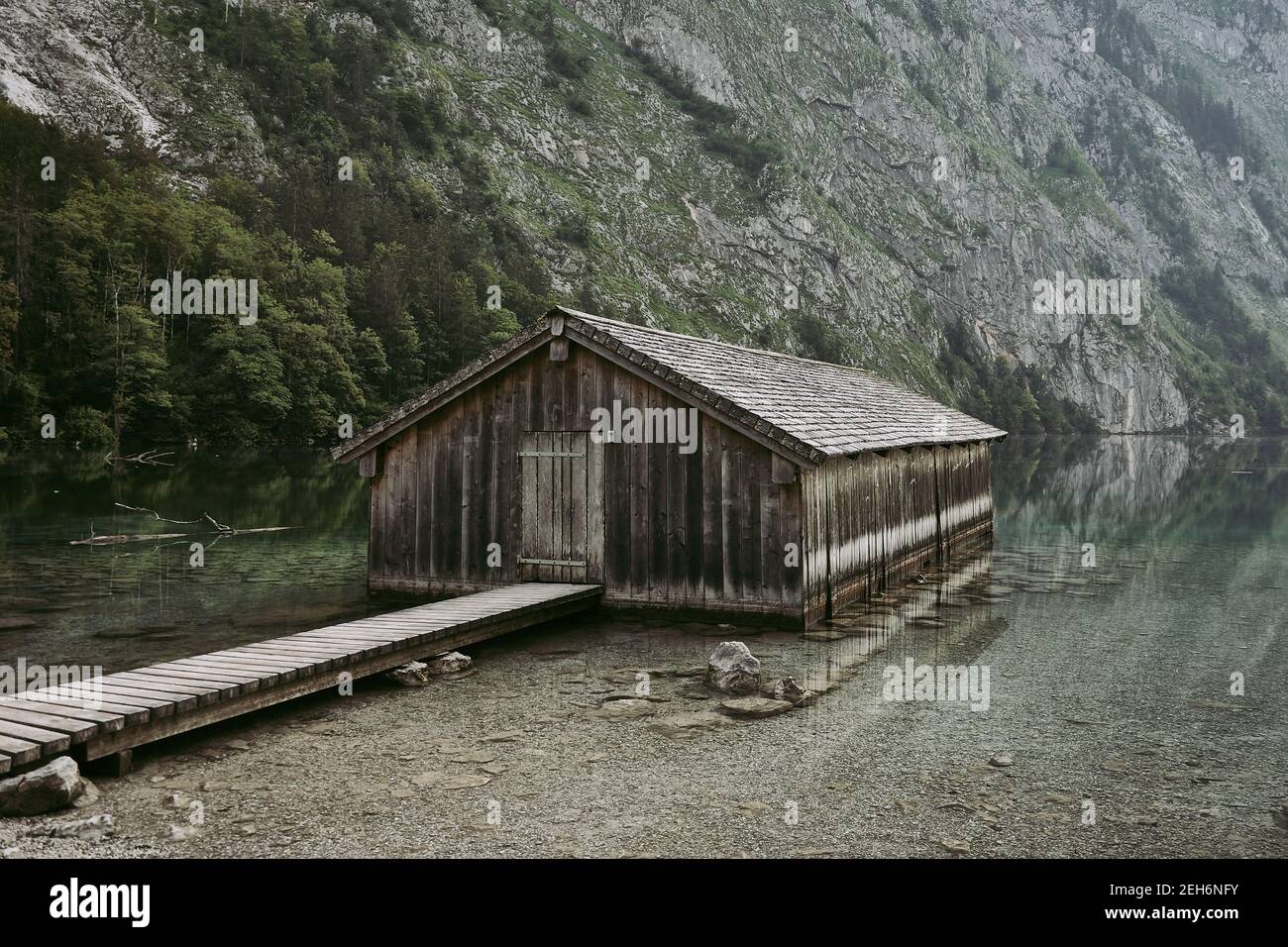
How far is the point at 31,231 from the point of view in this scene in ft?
181

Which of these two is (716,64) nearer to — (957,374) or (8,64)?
(957,374)

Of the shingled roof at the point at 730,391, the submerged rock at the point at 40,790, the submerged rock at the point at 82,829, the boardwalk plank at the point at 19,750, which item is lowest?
the submerged rock at the point at 82,829

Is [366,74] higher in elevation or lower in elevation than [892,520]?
higher

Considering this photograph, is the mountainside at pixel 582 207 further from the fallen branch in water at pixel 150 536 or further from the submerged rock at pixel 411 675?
the submerged rock at pixel 411 675

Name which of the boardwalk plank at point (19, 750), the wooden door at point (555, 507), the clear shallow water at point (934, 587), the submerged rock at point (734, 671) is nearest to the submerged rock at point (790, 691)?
the submerged rock at point (734, 671)

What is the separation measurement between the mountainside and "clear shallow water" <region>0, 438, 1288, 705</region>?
994 inches

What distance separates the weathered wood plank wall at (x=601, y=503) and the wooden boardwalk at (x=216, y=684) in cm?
224

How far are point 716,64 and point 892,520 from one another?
133849 mm

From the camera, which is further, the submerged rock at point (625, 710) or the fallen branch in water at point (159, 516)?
the fallen branch in water at point (159, 516)

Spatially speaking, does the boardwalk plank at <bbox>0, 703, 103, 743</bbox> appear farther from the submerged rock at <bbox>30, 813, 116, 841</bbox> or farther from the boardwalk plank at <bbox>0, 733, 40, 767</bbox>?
the submerged rock at <bbox>30, 813, 116, 841</bbox>

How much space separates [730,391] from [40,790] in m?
10.5

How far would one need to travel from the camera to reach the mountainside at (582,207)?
60188 millimetres

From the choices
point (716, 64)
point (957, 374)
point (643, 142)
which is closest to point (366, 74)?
point (643, 142)

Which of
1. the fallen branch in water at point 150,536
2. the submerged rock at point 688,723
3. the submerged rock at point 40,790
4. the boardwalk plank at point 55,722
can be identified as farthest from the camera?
the fallen branch in water at point 150,536
